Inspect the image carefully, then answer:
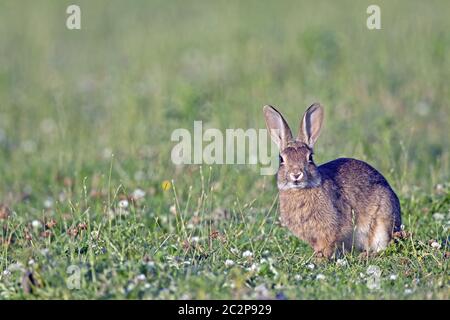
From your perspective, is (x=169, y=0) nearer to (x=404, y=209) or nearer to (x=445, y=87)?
(x=445, y=87)

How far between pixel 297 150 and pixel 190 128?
11.8 ft

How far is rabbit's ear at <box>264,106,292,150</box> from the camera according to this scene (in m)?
6.95

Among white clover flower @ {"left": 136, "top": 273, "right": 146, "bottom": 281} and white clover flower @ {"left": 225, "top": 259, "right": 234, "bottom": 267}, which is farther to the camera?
white clover flower @ {"left": 225, "top": 259, "right": 234, "bottom": 267}

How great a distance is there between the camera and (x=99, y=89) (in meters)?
13.0

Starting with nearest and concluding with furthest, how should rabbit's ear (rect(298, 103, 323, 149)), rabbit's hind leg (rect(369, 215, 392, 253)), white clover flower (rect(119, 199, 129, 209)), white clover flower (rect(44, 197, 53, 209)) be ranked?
rabbit's hind leg (rect(369, 215, 392, 253)) → rabbit's ear (rect(298, 103, 323, 149)) → white clover flower (rect(119, 199, 129, 209)) → white clover flower (rect(44, 197, 53, 209))

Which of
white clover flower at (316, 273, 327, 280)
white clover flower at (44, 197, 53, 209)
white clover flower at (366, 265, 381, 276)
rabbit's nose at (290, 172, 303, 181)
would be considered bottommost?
white clover flower at (44, 197, 53, 209)

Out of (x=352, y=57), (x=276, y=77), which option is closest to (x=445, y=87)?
(x=352, y=57)

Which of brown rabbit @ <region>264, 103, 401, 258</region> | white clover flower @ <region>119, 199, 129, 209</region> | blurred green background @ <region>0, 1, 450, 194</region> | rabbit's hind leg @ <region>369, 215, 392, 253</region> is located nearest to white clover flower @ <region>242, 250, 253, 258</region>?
brown rabbit @ <region>264, 103, 401, 258</region>

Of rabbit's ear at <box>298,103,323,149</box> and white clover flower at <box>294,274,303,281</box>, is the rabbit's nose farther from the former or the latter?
white clover flower at <box>294,274,303,281</box>

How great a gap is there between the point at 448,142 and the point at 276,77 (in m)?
2.85

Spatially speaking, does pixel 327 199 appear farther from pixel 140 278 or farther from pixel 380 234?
pixel 140 278

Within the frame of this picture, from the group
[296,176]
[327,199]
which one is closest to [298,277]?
[296,176]

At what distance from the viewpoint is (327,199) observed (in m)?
6.80

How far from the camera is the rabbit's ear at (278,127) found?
273 inches
